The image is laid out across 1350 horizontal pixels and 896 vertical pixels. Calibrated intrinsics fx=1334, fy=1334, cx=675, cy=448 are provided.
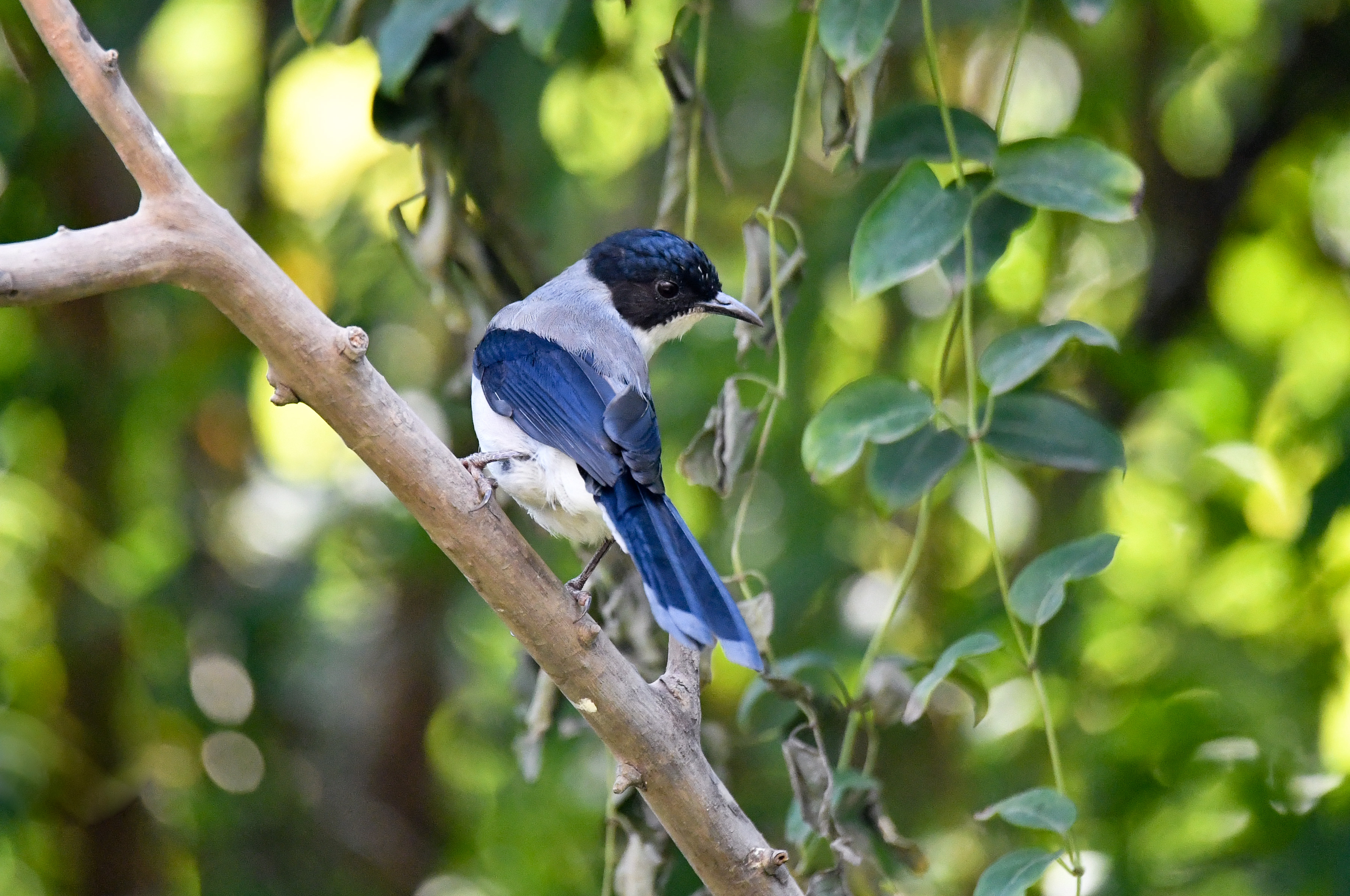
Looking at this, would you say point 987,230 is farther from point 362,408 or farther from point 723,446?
point 362,408

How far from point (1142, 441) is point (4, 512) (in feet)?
11.4

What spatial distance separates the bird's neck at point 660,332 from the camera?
303 centimetres

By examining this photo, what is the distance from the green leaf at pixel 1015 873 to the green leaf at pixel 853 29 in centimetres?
117

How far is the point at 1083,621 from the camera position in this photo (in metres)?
3.13

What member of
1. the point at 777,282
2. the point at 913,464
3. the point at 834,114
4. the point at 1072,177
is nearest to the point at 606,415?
the point at 777,282

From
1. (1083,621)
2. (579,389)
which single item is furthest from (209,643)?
(1083,621)

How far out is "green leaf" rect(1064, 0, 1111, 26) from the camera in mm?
2049

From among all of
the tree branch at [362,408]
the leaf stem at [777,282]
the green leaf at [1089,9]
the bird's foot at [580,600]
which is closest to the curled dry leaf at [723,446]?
the leaf stem at [777,282]

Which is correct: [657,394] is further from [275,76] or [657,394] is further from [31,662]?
[31,662]

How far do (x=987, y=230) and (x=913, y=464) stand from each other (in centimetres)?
40

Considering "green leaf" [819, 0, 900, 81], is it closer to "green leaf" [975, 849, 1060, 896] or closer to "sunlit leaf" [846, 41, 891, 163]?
"sunlit leaf" [846, 41, 891, 163]

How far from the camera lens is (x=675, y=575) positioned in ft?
6.68

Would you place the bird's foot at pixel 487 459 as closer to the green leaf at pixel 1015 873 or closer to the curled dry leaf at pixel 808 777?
the curled dry leaf at pixel 808 777

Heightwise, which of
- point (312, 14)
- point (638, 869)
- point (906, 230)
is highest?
point (312, 14)
